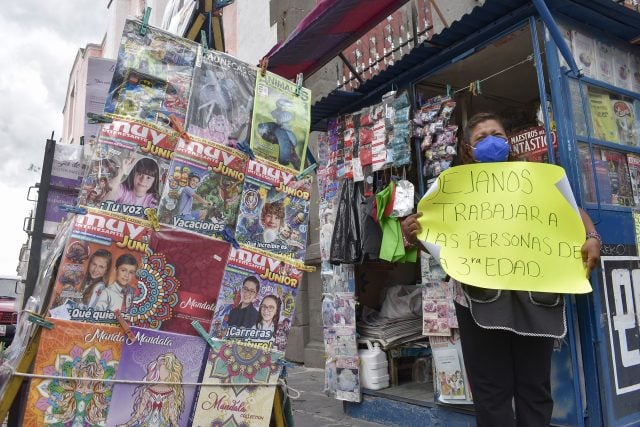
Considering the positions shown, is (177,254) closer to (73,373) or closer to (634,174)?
(73,373)

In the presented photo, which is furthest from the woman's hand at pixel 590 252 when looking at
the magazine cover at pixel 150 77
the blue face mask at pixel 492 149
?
the magazine cover at pixel 150 77

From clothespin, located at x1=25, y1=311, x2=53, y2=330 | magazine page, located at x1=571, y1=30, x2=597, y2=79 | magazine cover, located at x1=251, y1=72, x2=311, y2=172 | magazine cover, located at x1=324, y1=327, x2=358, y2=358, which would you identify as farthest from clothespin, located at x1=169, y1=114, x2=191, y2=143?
magazine cover, located at x1=324, y1=327, x2=358, y2=358

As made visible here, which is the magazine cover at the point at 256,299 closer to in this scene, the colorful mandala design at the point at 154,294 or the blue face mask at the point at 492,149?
the colorful mandala design at the point at 154,294

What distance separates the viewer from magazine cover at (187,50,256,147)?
7.29 feet

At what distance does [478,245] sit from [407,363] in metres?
2.63

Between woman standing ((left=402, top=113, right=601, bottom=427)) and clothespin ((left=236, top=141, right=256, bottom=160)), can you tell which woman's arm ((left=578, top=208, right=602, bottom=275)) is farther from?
clothespin ((left=236, top=141, right=256, bottom=160))

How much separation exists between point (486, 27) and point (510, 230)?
1.75 metres

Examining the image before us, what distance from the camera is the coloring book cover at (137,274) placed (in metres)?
1.91

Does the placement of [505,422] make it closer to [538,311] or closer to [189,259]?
[538,311]

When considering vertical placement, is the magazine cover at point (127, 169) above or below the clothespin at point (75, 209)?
above

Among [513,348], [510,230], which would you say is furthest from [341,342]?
[510,230]

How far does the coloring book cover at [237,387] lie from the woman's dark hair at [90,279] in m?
0.56

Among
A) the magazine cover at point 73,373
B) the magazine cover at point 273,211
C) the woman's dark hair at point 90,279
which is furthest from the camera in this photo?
the magazine cover at point 273,211

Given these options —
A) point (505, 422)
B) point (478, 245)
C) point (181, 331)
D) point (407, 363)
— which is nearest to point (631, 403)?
point (505, 422)
